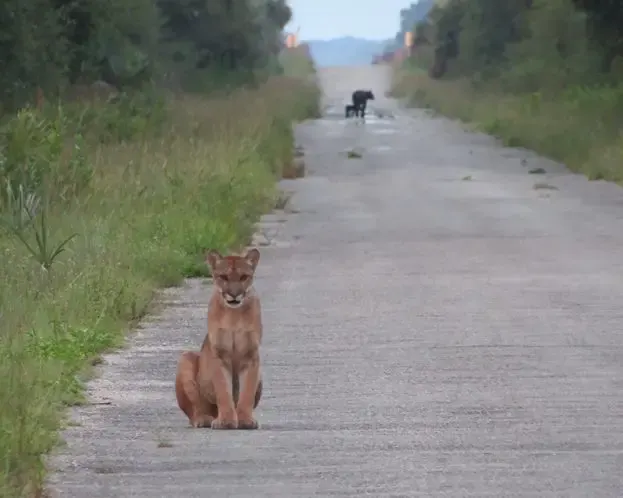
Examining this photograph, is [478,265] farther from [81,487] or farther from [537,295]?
[81,487]

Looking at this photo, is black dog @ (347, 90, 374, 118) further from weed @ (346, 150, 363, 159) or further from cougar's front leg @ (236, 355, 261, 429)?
cougar's front leg @ (236, 355, 261, 429)

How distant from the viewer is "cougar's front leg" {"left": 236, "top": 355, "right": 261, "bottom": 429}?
9.05 meters

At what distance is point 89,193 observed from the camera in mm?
19859

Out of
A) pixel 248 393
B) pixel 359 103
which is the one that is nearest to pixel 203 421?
pixel 248 393

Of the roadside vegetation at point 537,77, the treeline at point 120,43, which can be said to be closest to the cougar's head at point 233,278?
the roadside vegetation at point 537,77

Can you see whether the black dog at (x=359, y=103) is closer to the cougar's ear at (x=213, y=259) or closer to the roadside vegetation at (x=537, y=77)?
the roadside vegetation at (x=537, y=77)

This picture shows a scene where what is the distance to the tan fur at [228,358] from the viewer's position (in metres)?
8.96

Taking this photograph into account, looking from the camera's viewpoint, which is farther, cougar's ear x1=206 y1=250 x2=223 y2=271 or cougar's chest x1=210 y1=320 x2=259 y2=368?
cougar's ear x1=206 y1=250 x2=223 y2=271

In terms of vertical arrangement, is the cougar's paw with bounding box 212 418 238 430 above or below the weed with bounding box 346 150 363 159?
above

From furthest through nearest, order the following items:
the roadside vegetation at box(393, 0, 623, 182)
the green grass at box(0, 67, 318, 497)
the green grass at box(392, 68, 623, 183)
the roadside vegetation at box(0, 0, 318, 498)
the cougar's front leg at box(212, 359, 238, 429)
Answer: the roadside vegetation at box(393, 0, 623, 182) → the green grass at box(392, 68, 623, 183) → the roadside vegetation at box(0, 0, 318, 498) → the green grass at box(0, 67, 318, 497) → the cougar's front leg at box(212, 359, 238, 429)

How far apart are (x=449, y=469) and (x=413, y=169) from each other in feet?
88.3

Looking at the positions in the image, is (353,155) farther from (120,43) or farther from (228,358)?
(228,358)

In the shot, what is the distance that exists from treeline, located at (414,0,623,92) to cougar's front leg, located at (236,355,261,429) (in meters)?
30.3

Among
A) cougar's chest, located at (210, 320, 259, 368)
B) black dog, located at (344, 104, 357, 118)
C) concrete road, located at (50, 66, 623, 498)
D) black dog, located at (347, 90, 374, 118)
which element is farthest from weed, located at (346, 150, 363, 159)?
cougar's chest, located at (210, 320, 259, 368)
